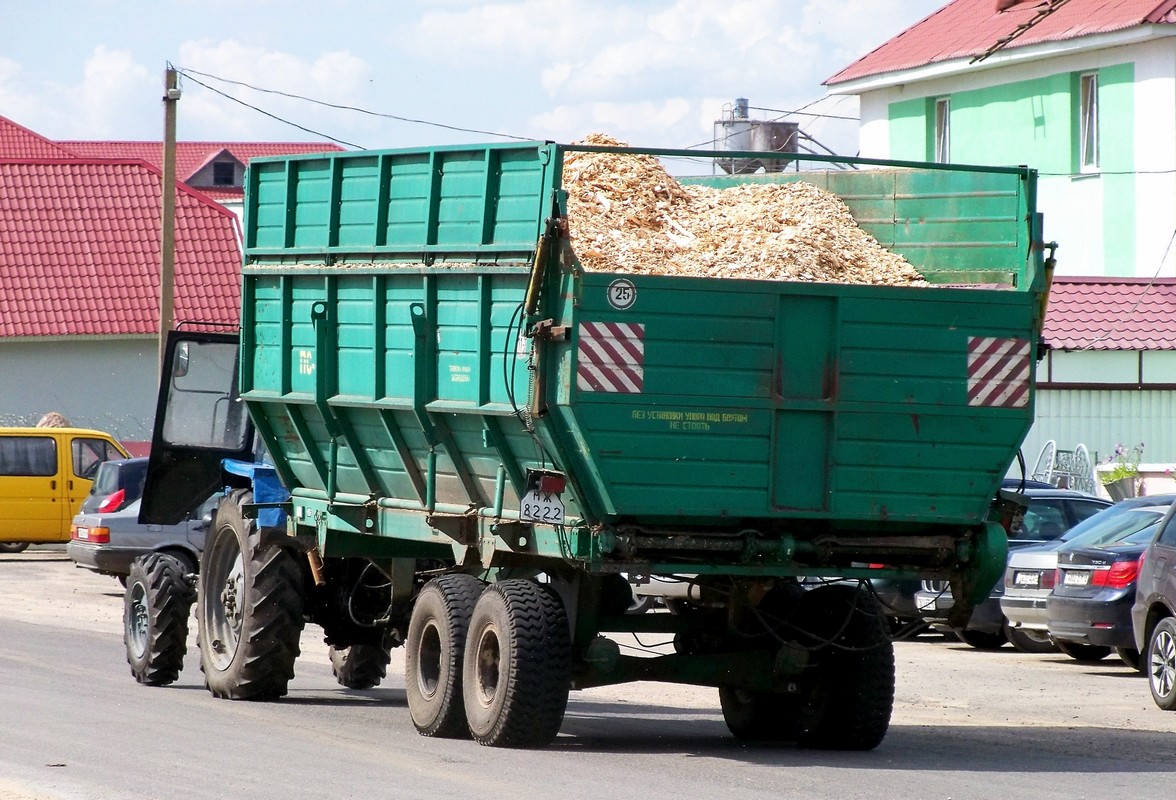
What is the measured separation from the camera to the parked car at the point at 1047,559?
16891 mm

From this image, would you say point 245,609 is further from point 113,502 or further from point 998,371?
point 113,502

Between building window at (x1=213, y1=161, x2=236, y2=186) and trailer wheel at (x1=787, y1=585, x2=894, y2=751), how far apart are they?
80.6 meters

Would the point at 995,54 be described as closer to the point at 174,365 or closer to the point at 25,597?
the point at 25,597

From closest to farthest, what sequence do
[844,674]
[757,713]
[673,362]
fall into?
[673,362] → [844,674] → [757,713]

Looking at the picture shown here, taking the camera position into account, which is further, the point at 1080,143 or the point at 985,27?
the point at 985,27

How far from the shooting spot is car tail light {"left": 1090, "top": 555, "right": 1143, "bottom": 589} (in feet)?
52.7

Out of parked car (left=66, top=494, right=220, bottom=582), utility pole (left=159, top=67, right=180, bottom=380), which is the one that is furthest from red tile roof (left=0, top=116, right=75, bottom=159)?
parked car (left=66, top=494, right=220, bottom=582)

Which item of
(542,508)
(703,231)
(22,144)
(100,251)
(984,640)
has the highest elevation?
(22,144)

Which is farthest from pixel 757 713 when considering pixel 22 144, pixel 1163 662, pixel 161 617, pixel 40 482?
pixel 22 144

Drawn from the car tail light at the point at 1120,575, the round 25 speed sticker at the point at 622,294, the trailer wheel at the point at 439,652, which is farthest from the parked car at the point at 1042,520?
the round 25 speed sticker at the point at 622,294

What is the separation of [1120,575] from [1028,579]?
193 cm

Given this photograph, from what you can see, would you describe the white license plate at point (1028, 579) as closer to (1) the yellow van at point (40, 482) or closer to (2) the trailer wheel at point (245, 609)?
(2) the trailer wheel at point (245, 609)

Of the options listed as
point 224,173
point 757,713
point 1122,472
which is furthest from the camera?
point 224,173

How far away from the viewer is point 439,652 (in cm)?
1127
